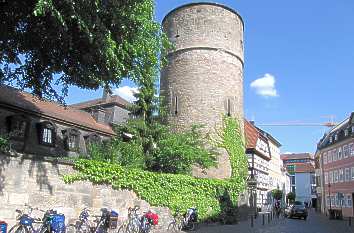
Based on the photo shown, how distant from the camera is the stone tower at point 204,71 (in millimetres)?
27969

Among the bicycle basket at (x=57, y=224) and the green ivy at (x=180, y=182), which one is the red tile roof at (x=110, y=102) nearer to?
the green ivy at (x=180, y=182)

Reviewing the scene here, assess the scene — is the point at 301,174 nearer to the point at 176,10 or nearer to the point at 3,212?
the point at 176,10

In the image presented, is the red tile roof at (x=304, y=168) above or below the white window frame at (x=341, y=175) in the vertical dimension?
above

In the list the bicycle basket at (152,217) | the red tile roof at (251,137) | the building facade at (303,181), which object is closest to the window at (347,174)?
the red tile roof at (251,137)

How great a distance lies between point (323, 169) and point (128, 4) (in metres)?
50.7

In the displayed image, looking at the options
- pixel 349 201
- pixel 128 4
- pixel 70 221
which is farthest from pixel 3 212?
pixel 349 201

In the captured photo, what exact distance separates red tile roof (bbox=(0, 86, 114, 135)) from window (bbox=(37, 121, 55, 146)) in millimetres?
695

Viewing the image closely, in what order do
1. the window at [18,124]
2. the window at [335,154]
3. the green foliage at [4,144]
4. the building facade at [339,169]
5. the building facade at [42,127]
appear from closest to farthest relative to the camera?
1. the green foliage at [4,144]
2. the window at [18,124]
3. the building facade at [42,127]
4. the building facade at [339,169]
5. the window at [335,154]

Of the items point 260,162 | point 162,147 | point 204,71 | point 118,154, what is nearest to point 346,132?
point 260,162

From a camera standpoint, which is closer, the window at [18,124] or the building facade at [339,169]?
the window at [18,124]

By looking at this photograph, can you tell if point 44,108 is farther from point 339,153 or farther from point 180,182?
point 339,153

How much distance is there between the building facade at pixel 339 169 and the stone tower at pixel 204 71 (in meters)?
21.3

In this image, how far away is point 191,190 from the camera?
22516mm

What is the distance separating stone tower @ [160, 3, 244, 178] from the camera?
2797cm
